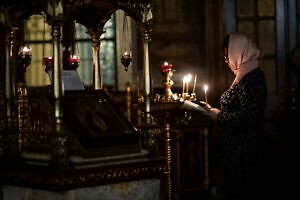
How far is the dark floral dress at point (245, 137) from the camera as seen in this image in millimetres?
3686

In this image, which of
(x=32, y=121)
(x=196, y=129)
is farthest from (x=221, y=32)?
(x=32, y=121)

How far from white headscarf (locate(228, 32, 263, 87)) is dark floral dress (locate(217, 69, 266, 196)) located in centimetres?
A: 5

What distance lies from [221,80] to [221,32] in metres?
0.65

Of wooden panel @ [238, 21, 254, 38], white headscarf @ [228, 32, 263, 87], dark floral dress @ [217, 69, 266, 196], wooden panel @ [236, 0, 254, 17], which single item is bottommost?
dark floral dress @ [217, 69, 266, 196]

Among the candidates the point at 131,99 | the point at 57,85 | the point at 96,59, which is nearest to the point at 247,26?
the point at 131,99

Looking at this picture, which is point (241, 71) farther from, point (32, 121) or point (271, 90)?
point (271, 90)

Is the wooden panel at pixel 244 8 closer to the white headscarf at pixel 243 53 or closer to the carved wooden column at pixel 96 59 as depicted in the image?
the carved wooden column at pixel 96 59

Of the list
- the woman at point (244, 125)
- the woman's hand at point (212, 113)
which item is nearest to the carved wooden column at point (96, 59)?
the woman's hand at point (212, 113)

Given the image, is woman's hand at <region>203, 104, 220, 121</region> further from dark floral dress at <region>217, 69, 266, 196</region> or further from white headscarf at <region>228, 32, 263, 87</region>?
white headscarf at <region>228, 32, 263, 87</region>

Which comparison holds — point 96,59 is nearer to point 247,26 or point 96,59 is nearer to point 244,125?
point 244,125

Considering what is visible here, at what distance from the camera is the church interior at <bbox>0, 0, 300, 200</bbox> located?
135 inches

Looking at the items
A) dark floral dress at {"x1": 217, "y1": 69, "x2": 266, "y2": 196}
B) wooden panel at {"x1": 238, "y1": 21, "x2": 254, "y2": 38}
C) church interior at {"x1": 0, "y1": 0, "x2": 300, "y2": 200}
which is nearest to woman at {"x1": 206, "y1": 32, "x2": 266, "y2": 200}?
dark floral dress at {"x1": 217, "y1": 69, "x2": 266, "y2": 196}

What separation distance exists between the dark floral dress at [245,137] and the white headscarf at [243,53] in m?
0.05

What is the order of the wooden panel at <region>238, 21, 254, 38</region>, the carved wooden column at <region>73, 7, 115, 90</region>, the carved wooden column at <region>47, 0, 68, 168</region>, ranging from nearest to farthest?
the carved wooden column at <region>47, 0, 68, 168</region> < the carved wooden column at <region>73, 7, 115, 90</region> < the wooden panel at <region>238, 21, 254, 38</region>
